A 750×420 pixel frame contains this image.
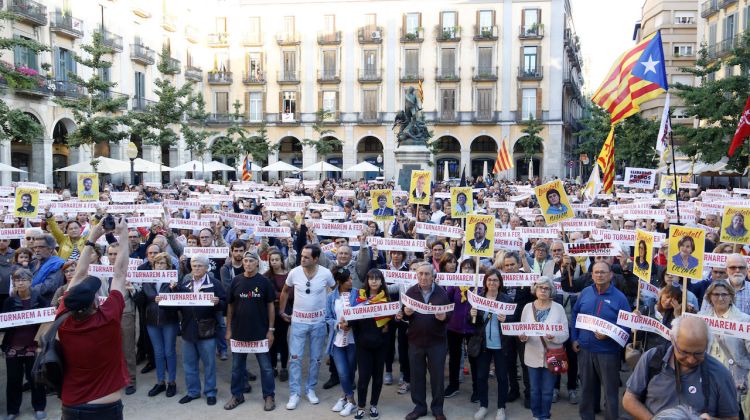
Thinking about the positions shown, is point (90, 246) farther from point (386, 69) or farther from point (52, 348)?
point (386, 69)

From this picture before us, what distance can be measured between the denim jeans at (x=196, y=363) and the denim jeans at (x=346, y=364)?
140 cm

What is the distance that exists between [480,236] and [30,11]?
28.9 metres

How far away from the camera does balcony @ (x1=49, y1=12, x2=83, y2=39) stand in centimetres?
3106

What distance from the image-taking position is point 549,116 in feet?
161

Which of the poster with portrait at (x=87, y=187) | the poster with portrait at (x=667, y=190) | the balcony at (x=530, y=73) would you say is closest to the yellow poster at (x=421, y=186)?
the poster with portrait at (x=667, y=190)

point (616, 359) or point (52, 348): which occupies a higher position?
point (52, 348)

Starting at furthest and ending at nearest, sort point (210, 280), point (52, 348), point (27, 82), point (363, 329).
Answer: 1. point (27, 82)
2. point (210, 280)
3. point (363, 329)
4. point (52, 348)

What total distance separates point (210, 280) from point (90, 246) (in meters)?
2.61

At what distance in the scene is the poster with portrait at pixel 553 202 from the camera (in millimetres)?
9391

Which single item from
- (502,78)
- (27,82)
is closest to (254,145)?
(502,78)

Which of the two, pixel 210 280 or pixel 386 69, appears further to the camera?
pixel 386 69

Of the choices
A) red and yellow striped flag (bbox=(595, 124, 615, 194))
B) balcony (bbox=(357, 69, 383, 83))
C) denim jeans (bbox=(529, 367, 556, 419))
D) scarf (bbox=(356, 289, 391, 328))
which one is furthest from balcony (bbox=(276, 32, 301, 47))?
denim jeans (bbox=(529, 367, 556, 419))

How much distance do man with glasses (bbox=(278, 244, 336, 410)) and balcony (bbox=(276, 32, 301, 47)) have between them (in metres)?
46.6

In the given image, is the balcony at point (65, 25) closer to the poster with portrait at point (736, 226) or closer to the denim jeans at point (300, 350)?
the denim jeans at point (300, 350)
